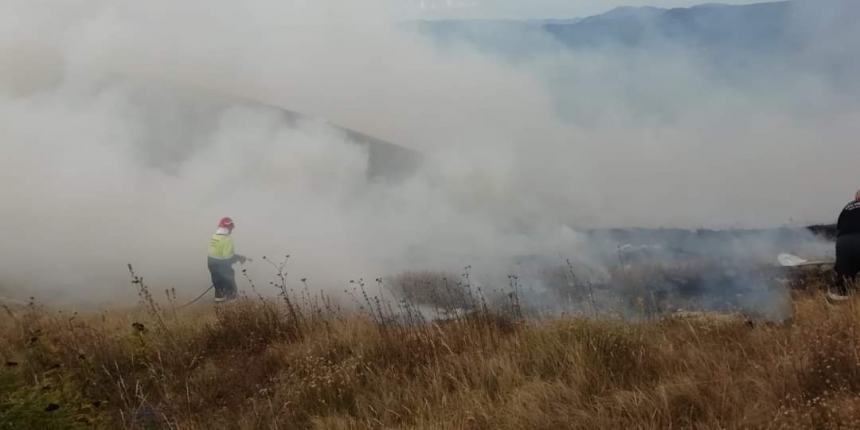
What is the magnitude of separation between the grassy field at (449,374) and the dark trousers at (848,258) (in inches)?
62.7

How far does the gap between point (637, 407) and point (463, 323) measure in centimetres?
194

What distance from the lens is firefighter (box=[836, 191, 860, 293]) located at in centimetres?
663

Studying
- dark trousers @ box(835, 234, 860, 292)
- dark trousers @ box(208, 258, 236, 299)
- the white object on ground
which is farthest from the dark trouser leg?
the white object on ground

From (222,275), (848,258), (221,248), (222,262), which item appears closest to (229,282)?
(222,275)

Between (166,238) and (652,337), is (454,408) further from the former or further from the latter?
(166,238)

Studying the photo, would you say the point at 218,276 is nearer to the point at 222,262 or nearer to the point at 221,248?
the point at 222,262

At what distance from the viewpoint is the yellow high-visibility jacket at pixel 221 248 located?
968cm

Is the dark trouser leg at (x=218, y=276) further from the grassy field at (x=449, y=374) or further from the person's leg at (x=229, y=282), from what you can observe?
the grassy field at (x=449, y=374)

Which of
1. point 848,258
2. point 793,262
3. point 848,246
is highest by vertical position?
point 848,246

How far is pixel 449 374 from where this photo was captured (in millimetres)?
3775

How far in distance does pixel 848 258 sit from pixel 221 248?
25.3 ft

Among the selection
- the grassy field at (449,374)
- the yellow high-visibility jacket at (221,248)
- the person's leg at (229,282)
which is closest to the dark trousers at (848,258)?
the grassy field at (449,374)

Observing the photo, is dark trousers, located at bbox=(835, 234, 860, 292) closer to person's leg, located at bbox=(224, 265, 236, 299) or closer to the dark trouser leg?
person's leg, located at bbox=(224, 265, 236, 299)

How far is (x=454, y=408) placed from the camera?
10.8ft
